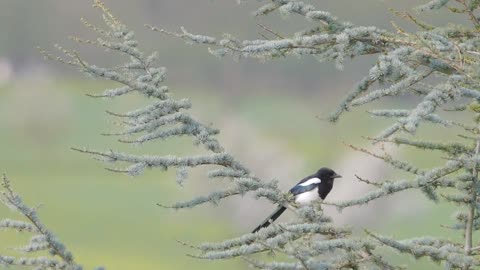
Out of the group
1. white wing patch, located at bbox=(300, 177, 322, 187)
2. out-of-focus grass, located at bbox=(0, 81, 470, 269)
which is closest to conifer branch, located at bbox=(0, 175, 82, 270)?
white wing patch, located at bbox=(300, 177, 322, 187)

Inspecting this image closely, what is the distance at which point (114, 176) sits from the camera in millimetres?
51625

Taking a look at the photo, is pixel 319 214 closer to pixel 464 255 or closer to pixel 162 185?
pixel 464 255

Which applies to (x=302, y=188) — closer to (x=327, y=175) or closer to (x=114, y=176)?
(x=327, y=175)

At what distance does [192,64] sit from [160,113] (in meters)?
48.5

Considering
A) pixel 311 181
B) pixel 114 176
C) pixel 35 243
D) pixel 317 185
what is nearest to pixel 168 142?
pixel 114 176

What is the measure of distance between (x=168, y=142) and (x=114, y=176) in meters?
13.3

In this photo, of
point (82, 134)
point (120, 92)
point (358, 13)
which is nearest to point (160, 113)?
point (120, 92)

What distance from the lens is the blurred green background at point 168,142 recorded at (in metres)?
42.5

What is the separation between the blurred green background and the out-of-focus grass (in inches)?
2.6

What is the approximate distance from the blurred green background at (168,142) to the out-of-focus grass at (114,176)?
7 cm

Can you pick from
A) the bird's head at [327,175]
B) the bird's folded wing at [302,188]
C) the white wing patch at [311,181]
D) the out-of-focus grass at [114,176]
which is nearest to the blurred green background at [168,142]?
the out-of-focus grass at [114,176]

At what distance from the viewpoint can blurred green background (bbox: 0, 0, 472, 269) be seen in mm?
42469

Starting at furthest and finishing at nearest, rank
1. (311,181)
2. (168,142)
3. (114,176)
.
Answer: (114,176) < (168,142) < (311,181)

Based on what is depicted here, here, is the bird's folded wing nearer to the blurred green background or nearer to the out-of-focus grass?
the out-of-focus grass
